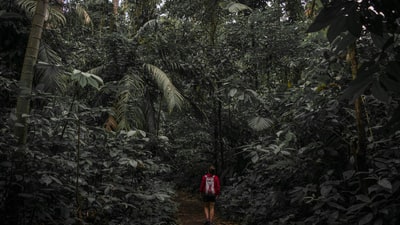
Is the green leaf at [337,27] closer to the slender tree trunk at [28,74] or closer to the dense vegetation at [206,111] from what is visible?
the dense vegetation at [206,111]

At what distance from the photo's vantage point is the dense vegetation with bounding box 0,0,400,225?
3.31m

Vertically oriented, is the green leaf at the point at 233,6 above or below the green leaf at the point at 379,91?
above

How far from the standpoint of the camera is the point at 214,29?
977cm

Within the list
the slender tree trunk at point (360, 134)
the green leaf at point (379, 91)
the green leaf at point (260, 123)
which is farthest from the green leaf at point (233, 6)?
the green leaf at point (379, 91)

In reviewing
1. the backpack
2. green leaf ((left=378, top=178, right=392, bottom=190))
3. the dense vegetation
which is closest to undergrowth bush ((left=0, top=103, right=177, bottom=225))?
the dense vegetation

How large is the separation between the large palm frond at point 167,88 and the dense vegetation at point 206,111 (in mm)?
41

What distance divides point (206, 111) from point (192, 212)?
344 centimetres

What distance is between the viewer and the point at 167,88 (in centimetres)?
878

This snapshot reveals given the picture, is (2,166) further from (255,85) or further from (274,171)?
(255,85)

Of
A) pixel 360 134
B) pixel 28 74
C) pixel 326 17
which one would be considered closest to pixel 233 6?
pixel 360 134

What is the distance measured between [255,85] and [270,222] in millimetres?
5162

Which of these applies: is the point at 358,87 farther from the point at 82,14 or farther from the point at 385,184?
the point at 82,14

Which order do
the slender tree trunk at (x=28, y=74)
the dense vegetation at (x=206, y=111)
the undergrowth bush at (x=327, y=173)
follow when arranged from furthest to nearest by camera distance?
1. the slender tree trunk at (x=28, y=74)
2. the undergrowth bush at (x=327, y=173)
3. the dense vegetation at (x=206, y=111)

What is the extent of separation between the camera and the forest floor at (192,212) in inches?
298
